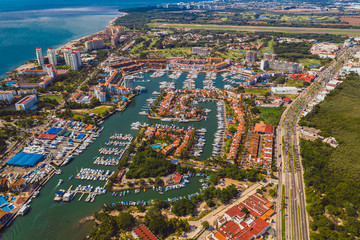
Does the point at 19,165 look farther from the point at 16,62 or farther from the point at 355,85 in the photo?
the point at 355,85

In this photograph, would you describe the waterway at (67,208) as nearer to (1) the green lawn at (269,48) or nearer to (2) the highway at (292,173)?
(2) the highway at (292,173)

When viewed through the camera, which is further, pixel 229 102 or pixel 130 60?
pixel 130 60

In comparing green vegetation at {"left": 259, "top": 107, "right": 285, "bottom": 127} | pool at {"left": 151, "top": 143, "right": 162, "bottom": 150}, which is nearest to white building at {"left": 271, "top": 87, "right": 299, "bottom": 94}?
green vegetation at {"left": 259, "top": 107, "right": 285, "bottom": 127}

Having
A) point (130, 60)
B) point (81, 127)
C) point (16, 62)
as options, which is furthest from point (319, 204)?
point (16, 62)

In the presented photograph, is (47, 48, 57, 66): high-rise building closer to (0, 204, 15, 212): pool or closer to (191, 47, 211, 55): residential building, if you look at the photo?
(191, 47, 211, 55): residential building

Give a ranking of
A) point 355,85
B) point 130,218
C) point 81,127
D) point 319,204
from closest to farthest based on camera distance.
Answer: point 130,218
point 319,204
point 81,127
point 355,85

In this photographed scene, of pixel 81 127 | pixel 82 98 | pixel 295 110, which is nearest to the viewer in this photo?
pixel 81 127

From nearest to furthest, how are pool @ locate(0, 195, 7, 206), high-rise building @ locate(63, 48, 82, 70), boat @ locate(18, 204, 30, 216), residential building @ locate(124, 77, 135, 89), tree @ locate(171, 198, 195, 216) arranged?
tree @ locate(171, 198, 195, 216) < boat @ locate(18, 204, 30, 216) < pool @ locate(0, 195, 7, 206) < residential building @ locate(124, 77, 135, 89) < high-rise building @ locate(63, 48, 82, 70)

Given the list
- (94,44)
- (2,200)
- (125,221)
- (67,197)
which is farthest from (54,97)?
(94,44)
